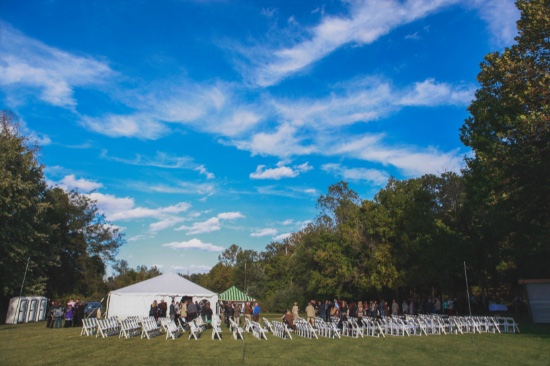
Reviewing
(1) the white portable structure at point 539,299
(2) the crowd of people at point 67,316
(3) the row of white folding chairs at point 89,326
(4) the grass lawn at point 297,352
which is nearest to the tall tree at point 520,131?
(1) the white portable structure at point 539,299

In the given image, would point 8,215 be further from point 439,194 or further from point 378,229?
point 439,194

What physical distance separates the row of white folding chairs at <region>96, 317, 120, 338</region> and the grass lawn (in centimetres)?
150

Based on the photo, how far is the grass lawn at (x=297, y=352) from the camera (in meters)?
10.4

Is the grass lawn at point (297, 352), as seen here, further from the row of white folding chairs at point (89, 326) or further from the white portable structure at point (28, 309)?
the white portable structure at point (28, 309)

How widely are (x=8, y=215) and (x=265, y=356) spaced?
2102 centimetres

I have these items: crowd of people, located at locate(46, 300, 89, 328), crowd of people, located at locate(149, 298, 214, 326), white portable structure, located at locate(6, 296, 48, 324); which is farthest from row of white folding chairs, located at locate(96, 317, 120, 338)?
white portable structure, located at locate(6, 296, 48, 324)

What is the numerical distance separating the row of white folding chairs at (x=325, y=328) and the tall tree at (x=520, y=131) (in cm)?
932

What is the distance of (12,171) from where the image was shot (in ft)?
87.3

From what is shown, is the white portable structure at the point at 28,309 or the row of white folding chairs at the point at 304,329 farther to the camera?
the white portable structure at the point at 28,309

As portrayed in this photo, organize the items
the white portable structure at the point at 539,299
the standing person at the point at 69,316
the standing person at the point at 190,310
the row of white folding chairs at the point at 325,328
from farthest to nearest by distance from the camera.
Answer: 1. the standing person at the point at 190,310
2. the standing person at the point at 69,316
3. the white portable structure at the point at 539,299
4. the row of white folding chairs at the point at 325,328

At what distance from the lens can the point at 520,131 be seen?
1711 centimetres

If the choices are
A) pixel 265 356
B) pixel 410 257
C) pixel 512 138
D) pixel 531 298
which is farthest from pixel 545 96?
pixel 410 257

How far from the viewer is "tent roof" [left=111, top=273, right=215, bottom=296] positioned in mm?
29641

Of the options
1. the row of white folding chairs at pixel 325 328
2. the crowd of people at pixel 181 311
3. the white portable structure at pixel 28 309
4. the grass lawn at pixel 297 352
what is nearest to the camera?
the grass lawn at pixel 297 352
